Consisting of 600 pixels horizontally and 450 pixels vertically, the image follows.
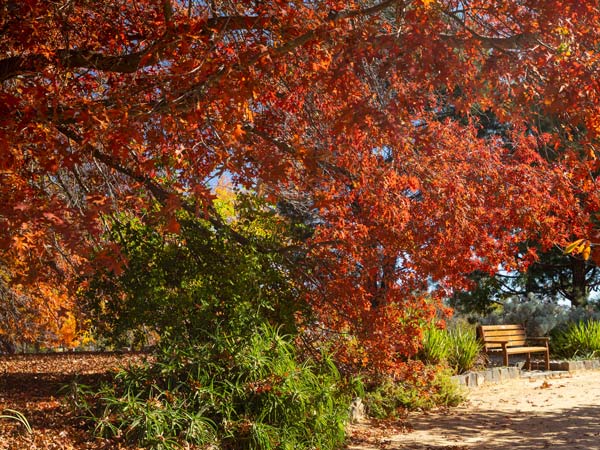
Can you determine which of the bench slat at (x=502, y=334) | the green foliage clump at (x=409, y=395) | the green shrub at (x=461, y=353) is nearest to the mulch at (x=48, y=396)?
the green foliage clump at (x=409, y=395)

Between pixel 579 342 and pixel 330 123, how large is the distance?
30.0 ft

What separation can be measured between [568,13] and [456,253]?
2907 millimetres

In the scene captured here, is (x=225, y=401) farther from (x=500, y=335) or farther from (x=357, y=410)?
(x=500, y=335)

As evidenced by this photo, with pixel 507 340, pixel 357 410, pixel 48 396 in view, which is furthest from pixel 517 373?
pixel 48 396

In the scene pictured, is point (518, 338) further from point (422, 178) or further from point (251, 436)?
point (251, 436)

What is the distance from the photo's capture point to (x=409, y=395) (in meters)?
8.88

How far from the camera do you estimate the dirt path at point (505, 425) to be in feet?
22.9

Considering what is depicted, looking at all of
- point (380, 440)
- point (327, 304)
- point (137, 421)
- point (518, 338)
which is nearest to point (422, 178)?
point (327, 304)

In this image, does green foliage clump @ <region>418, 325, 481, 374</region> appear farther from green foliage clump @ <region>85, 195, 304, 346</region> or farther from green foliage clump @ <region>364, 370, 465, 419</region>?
green foliage clump @ <region>85, 195, 304, 346</region>

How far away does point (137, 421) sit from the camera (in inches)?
215

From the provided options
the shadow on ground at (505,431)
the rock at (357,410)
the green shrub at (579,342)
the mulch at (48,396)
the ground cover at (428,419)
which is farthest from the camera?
the green shrub at (579,342)

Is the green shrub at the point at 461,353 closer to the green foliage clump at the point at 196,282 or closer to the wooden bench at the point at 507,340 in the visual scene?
the wooden bench at the point at 507,340

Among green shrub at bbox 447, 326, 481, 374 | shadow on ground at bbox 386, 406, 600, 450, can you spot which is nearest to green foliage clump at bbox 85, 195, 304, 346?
shadow on ground at bbox 386, 406, 600, 450

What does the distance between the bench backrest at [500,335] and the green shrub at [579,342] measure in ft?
4.48
